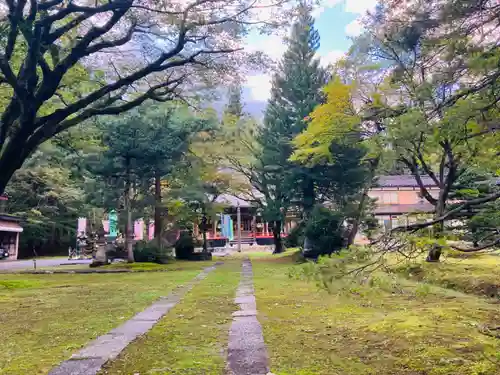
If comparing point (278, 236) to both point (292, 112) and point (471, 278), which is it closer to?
point (292, 112)

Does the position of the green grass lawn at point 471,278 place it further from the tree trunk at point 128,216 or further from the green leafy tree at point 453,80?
the tree trunk at point 128,216

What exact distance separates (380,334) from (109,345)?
2.57 metres

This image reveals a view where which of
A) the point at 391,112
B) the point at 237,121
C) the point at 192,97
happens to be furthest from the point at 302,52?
the point at 391,112

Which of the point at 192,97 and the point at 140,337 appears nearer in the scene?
the point at 140,337

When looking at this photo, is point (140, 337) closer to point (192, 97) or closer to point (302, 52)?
point (192, 97)

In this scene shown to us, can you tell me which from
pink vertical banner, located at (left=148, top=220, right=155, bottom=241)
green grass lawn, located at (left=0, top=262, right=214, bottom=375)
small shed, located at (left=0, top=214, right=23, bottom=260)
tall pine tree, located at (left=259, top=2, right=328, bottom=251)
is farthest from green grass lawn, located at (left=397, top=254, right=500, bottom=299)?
small shed, located at (left=0, top=214, right=23, bottom=260)

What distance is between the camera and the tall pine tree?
18.2m

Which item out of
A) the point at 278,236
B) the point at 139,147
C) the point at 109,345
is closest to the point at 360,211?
the point at 278,236

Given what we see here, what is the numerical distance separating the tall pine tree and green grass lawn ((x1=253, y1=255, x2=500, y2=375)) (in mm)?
11315

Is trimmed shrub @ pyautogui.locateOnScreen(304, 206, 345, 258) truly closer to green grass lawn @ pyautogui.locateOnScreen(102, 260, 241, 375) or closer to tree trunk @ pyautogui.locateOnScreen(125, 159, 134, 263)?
tree trunk @ pyautogui.locateOnScreen(125, 159, 134, 263)

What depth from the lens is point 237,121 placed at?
75.4 feet

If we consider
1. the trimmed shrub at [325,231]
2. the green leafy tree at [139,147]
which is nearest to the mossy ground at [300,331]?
the trimmed shrub at [325,231]

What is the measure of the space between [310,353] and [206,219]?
18.6 meters

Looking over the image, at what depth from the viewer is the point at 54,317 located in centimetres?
592
